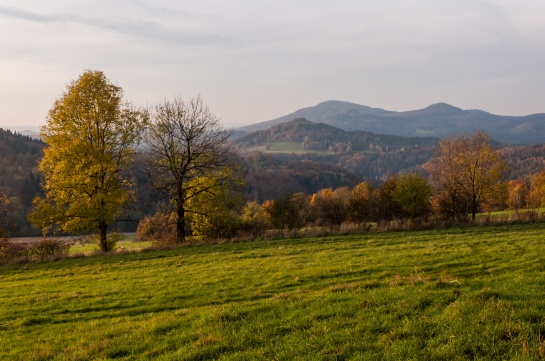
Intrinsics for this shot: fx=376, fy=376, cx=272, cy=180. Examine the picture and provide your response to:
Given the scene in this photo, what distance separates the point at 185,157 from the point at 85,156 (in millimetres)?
8262

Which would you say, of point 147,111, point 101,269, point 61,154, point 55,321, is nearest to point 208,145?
point 147,111

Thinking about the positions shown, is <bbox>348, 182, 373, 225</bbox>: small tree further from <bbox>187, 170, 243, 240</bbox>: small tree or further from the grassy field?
the grassy field

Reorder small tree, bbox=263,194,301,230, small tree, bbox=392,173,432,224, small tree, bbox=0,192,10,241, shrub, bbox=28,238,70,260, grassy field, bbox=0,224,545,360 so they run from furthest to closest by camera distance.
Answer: small tree, bbox=392,173,432,224 < small tree, bbox=263,194,301,230 < small tree, bbox=0,192,10,241 < shrub, bbox=28,238,70,260 < grassy field, bbox=0,224,545,360

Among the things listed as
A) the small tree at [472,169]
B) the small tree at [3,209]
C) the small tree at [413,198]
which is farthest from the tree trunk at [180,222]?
the small tree at [472,169]

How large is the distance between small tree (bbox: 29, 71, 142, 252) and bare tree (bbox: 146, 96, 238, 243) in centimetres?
323

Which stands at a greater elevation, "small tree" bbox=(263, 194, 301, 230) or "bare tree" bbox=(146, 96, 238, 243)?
"bare tree" bbox=(146, 96, 238, 243)

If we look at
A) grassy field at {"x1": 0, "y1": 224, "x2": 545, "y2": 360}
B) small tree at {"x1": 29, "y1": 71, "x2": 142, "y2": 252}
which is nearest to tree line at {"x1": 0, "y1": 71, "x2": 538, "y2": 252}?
small tree at {"x1": 29, "y1": 71, "x2": 142, "y2": 252}

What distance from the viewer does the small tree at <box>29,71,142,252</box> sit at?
2805 cm

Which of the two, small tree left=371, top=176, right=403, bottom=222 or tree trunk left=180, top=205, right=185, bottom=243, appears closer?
tree trunk left=180, top=205, right=185, bottom=243

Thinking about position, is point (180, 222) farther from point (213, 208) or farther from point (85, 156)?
point (85, 156)

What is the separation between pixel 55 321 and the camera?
12164mm

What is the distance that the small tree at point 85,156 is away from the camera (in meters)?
28.0

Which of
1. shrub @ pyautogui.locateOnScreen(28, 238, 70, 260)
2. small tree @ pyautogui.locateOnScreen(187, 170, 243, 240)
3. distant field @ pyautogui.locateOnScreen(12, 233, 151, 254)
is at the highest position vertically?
small tree @ pyautogui.locateOnScreen(187, 170, 243, 240)

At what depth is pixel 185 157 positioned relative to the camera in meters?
33.9
